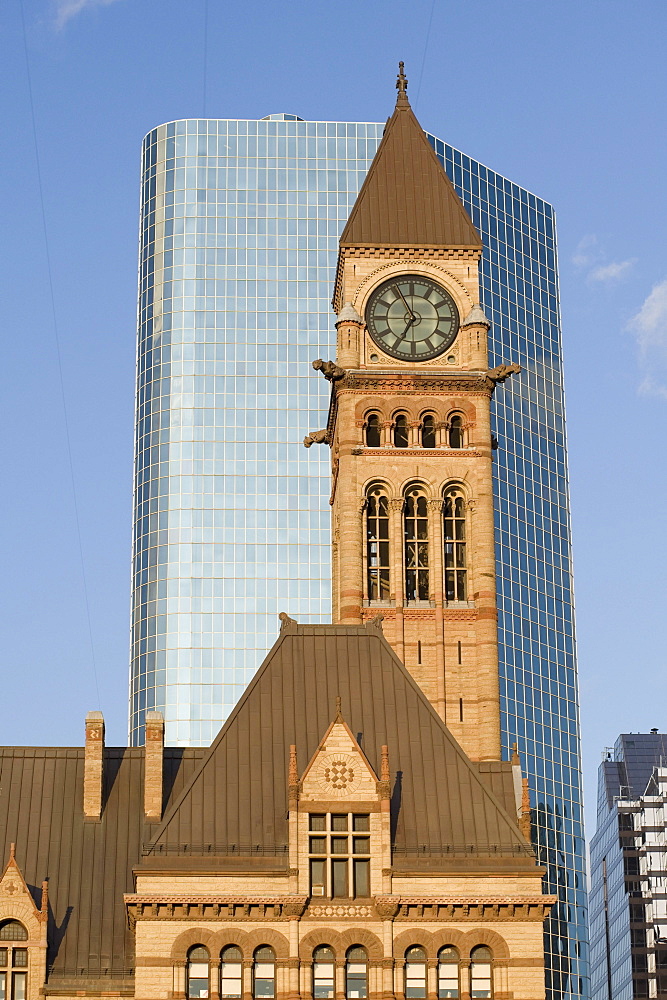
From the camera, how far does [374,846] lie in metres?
66.8

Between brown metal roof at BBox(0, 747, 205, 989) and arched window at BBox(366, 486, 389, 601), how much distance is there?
15.4 m

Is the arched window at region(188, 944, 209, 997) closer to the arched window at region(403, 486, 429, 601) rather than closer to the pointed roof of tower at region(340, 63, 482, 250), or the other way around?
the arched window at region(403, 486, 429, 601)

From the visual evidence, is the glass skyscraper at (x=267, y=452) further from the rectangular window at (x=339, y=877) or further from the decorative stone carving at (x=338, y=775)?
the decorative stone carving at (x=338, y=775)

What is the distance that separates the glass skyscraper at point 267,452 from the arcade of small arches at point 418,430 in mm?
74798

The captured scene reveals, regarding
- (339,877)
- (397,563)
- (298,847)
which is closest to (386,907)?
(339,877)

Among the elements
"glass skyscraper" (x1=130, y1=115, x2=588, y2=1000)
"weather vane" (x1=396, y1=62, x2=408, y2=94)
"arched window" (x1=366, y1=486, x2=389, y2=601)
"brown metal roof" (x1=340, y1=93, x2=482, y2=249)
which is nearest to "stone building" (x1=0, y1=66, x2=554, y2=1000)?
"arched window" (x1=366, y1=486, x2=389, y2=601)

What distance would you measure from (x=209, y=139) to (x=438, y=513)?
97459mm

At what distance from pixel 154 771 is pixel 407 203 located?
31.6m

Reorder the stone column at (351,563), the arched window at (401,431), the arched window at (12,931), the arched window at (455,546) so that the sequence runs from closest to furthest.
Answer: the arched window at (12,931)
the stone column at (351,563)
the arched window at (455,546)
the arched window at (401,431)

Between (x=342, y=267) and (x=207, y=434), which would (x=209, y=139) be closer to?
(x=207, y=434)

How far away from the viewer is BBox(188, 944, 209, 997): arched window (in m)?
65.9

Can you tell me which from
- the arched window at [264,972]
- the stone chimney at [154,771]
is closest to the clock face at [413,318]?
the stone chimney at [154,771]

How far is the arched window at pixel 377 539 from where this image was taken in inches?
3447

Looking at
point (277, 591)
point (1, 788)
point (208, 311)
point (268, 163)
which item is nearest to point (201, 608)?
point (277, 591)
